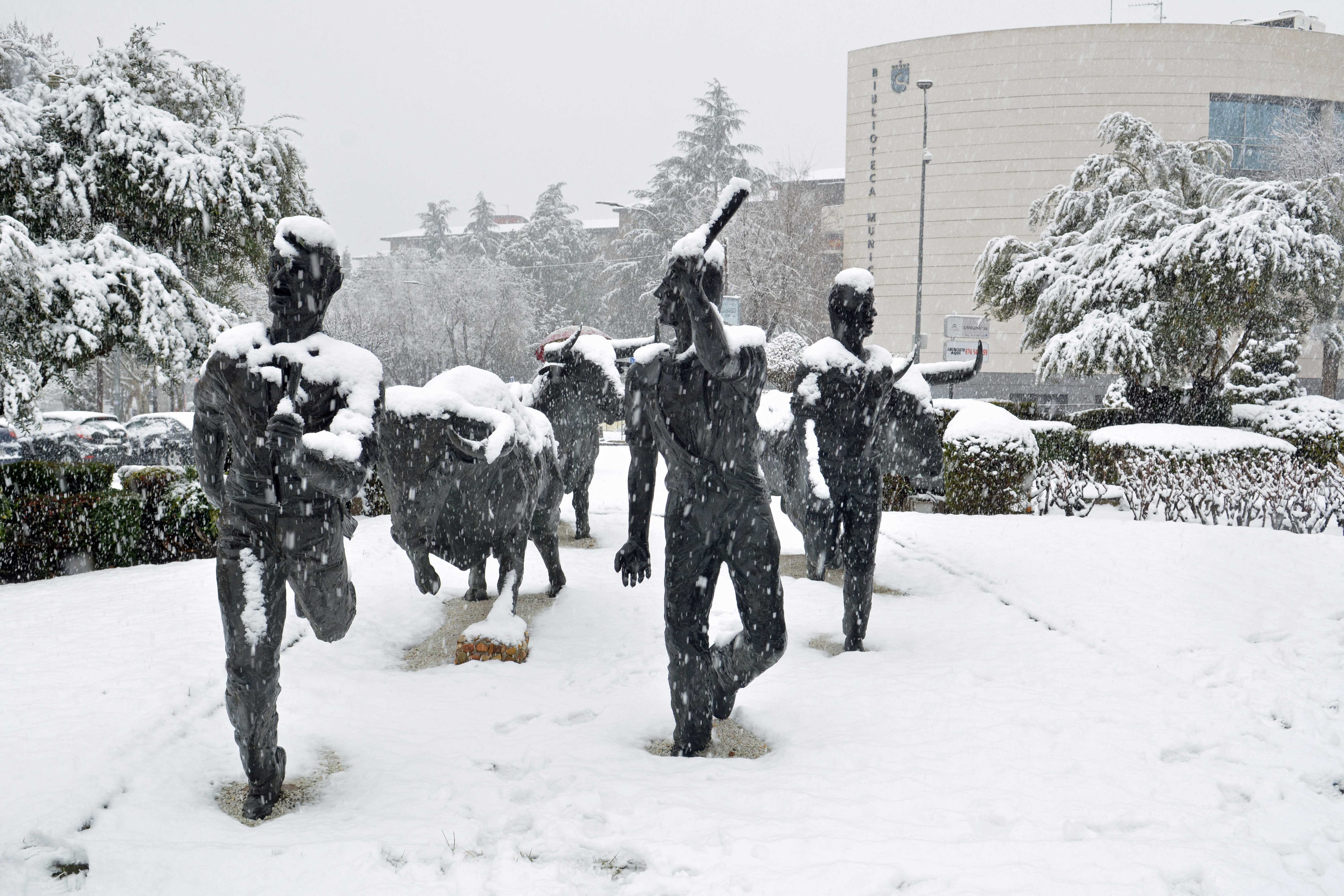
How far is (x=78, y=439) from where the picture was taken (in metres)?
21.7

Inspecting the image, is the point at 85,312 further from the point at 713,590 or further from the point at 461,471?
the point at 713,590

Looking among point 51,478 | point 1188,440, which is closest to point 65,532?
point 51,478

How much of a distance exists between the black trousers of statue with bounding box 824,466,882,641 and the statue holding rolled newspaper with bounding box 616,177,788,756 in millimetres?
1876

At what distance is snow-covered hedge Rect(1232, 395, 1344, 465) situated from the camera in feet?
44.4

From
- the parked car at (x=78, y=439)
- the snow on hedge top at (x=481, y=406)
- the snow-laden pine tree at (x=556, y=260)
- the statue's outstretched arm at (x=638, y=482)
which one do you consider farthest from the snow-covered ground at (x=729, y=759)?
the snow-laden pine tree at (x=556, y=260)

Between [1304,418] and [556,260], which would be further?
[556,260]

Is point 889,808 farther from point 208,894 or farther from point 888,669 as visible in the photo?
point 208,894

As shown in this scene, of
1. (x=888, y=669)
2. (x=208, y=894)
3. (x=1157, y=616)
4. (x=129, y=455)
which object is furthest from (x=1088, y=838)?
(x=129, y=455)

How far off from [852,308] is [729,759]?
10.2 feet

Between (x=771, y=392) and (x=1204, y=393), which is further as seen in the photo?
(x=1204, y=393)

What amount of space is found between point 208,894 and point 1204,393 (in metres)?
19.0

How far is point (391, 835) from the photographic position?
3459 mm

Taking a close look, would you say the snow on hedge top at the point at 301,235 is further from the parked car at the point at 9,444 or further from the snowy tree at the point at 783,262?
the snowy tree at the point at 783,262

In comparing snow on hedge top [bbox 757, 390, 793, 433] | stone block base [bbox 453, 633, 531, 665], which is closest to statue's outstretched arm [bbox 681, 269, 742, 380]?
snow on hedge top [bbox 757, 390, 793, 433]
